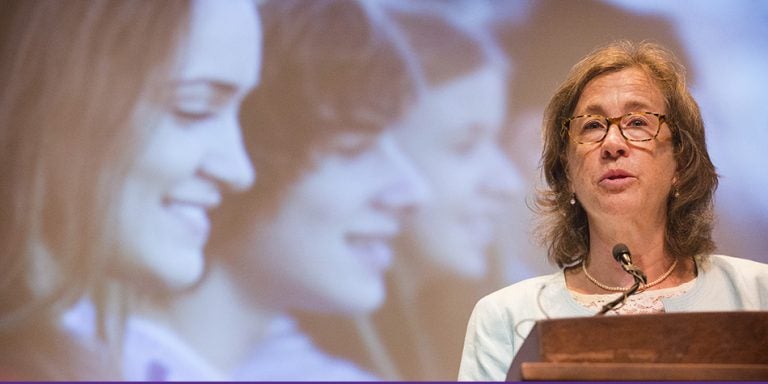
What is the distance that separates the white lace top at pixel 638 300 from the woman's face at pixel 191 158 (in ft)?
5.45

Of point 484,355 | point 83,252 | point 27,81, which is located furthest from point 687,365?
point 27,81

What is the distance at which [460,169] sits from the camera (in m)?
3.40

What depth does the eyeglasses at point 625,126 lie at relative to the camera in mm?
2211

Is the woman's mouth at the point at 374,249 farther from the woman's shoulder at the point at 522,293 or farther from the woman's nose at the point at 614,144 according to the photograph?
the woman's nose at the point at 614,144

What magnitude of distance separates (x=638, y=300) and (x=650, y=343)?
0.93 metres

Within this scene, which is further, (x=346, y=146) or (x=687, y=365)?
(x=346, y=146)

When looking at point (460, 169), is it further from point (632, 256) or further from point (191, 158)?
point (632, 256)

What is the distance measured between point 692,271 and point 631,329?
42.7 inches

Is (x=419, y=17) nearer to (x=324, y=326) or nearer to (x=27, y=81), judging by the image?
(x=324, y=326)

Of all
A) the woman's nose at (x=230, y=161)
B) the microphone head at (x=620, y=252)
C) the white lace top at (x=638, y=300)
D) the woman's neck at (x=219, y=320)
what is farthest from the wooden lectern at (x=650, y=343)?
the woman's nose at (x=230, y=161)

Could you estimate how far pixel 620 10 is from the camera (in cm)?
354

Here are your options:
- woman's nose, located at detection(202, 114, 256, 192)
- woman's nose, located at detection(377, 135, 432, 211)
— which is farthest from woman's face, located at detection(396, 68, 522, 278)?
woman's nose, located at detection(202, 114, 256, 192)

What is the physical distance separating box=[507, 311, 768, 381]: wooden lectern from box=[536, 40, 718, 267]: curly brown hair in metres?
1.00

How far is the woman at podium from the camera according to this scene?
2160 millimetres
